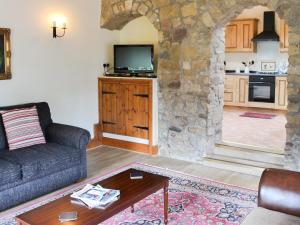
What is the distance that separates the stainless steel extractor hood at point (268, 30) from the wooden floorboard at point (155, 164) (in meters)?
4.86

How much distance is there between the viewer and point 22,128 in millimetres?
4125

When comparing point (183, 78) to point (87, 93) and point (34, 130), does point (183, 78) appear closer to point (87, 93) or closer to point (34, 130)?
point (87, 93)

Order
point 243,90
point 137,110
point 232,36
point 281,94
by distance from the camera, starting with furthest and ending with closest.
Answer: point 232,36 < point 243,90 < point 281,94 < point 137,110

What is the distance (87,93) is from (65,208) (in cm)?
323

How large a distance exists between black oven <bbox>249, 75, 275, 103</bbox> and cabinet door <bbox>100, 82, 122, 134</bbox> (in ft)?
14.6

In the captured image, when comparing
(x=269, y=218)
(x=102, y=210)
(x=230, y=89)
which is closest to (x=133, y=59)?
(x=102, y=210)

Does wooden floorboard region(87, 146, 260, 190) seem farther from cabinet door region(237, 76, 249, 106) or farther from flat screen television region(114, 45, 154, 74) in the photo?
cabinet door region(237, 76, 249, 106)

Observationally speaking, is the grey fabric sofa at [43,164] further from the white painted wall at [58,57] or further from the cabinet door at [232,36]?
the cabinet door at [232,36]

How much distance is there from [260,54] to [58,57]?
227 inches

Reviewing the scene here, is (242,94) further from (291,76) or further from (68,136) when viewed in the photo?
(68,136)

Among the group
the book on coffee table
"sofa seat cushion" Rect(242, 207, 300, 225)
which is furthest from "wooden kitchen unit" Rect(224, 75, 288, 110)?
"sofa seat cushion" Rect(242, 207, 300, 225)

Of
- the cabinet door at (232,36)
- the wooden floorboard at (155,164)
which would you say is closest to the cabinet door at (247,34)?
the cabinet door at (232,36)

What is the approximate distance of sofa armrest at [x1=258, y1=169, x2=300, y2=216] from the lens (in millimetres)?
2500

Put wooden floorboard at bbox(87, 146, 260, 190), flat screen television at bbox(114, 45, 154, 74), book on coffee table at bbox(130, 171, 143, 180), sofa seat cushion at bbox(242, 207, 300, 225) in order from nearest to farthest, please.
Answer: sofa seat cushion at bbox(242, 207, 300, 225), book on coffee table at bbox(130, 171, 143, 180), wooden floorboard at bbox(87, 146, 260, 190), flat screen television at bbox(114, 45, 154, 74)
